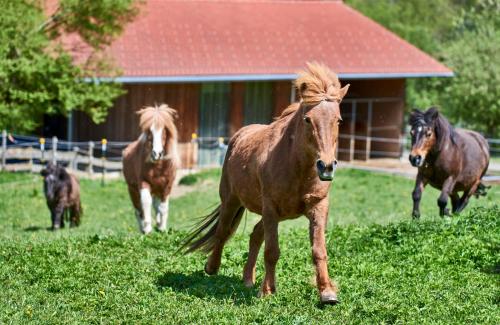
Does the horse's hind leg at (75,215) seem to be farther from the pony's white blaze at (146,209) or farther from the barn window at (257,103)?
the barn window at (257,103)

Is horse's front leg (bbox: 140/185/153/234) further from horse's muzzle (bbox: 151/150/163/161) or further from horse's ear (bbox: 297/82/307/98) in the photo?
horse's ear (bbox: 297/82/307/98)

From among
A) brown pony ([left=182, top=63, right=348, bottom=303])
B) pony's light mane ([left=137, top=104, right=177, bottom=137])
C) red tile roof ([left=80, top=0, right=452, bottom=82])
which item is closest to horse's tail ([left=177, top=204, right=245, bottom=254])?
brown pony ([left=182, top=63, right=348, bottom=303])

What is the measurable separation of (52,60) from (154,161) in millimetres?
10811

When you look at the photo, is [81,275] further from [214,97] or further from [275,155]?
[214,97]

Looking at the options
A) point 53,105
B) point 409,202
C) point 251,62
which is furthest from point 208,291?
point 251,62

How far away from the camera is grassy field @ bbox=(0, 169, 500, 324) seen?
27.5 feet

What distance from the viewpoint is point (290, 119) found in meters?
9.28

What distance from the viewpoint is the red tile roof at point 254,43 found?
3234 centimetres

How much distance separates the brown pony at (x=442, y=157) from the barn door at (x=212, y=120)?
1831 centimetres

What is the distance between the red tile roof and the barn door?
53.8 inches

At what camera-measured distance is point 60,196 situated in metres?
21.0

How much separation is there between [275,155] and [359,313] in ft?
6.25

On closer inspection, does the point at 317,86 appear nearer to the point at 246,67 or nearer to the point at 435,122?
the point at 435,122

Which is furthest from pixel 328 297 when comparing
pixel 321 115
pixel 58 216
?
pixel 58 216
